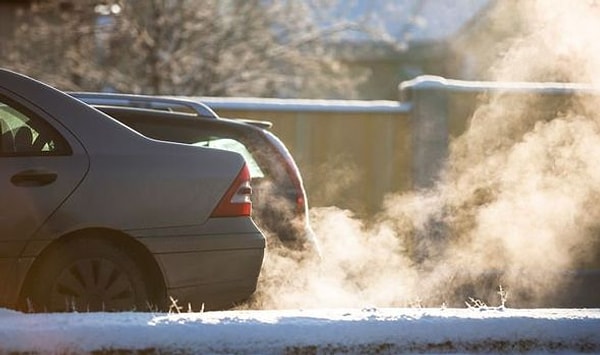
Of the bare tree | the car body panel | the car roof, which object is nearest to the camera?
the car body panel

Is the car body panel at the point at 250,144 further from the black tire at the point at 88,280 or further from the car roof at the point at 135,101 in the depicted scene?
the black tire at the point at 88,280

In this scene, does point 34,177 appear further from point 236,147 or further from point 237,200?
point 236,147

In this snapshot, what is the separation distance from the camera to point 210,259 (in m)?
5.44

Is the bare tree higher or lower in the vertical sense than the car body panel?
higher

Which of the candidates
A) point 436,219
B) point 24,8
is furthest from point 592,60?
point 24,8

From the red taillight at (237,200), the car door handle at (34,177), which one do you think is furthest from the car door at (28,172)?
the red taillight at (237,200)

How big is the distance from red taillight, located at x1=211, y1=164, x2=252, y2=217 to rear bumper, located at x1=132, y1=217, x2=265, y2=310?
0.04 m

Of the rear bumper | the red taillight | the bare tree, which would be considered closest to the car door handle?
the rear bumper

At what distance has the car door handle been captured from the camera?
5.17 m

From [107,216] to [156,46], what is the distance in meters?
13.1

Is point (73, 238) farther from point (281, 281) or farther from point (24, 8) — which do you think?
point (24, 8)

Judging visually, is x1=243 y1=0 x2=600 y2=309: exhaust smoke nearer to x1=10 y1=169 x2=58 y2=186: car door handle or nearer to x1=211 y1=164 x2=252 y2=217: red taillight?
x1=211 y1=164 x2=252 y2=217: red taillight

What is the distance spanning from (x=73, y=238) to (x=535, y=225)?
5.09 metres

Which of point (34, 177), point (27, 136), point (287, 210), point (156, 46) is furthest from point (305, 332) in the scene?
point (156, 46)
